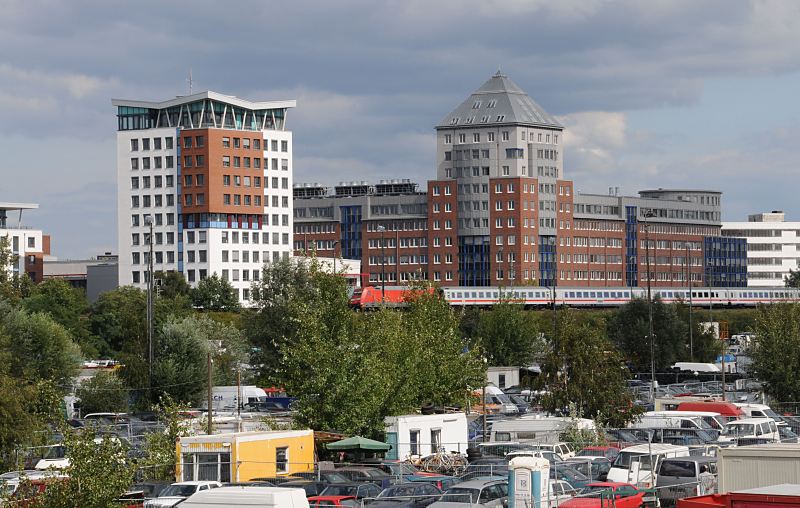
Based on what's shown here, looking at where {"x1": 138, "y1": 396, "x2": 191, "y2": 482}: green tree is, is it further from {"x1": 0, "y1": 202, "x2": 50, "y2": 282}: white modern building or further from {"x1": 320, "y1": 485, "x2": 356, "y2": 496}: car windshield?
{"x1": 0, "y1": 202, "x2": 50, "y2": 282}: white modern building

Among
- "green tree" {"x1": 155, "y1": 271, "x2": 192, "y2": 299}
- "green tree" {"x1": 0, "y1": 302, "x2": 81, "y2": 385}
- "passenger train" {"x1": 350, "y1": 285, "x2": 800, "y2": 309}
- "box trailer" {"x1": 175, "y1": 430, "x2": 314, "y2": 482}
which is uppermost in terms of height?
"green tree" {"x1": 155, "y1": 271, "x2": 192, "y2": 299}

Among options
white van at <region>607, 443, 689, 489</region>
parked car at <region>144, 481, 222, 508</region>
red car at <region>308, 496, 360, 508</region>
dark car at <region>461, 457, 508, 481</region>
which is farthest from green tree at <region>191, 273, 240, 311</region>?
red car at <region>308, 496, 360, 508</region>

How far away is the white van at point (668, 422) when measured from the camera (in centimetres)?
5350

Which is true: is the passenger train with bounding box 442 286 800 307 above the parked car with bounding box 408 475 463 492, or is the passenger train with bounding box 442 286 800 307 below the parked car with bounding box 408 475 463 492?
above

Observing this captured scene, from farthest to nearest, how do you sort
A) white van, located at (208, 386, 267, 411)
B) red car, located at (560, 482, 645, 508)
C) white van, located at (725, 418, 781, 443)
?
white van, located at (208, 386, 267, 411)
white van, located at (725, 418, 781, 443)
red car, located at (560, 482, 645, 508)

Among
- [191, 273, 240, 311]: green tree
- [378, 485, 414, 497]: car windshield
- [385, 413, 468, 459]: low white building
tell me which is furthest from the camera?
[191, 273, 240, 311]: green tree

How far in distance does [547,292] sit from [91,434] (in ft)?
455

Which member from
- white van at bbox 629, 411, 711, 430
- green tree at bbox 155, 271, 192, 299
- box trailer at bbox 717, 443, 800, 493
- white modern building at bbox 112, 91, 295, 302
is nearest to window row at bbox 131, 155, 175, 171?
white modern building at bbox 112, 91, 295, 302

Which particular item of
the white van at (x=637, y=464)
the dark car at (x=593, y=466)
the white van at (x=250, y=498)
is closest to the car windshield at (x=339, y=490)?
the dark car at (x=593, y=466)

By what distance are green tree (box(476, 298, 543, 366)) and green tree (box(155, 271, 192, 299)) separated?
57.9 metres

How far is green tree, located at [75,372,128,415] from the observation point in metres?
68.8

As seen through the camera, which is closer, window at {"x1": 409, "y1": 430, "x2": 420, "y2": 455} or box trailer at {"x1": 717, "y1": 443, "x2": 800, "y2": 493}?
box trailer at {"x1": 717, "y1": 443, "x2": 800, "y2": 493}

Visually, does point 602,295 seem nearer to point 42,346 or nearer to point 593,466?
point 42,346

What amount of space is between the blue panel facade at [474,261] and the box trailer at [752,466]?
165 metres
